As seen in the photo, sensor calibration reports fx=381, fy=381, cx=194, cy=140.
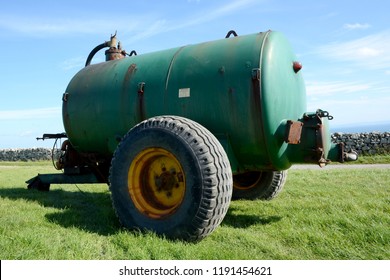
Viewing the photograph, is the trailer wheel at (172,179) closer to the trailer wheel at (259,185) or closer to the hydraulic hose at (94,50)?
the trailer wheel at (259,185)

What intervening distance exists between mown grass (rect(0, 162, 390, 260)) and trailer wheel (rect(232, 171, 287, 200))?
179 millimetres

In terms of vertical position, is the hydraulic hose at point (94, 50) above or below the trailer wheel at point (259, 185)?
above

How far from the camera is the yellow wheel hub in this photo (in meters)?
3.93

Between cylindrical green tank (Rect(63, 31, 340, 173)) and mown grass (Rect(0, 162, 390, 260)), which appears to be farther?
cylindrical green tank (Rect(63, 31, 340, 173))

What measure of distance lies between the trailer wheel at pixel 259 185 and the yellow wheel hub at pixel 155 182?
6.80ft

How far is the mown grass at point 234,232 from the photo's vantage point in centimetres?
320

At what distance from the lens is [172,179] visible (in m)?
3.98

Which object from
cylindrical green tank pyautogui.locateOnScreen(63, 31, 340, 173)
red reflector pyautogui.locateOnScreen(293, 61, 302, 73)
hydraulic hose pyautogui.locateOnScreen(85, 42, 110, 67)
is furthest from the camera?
hydraulic hose pyautogui.locateOnScreen(85, 42, 110, 67)

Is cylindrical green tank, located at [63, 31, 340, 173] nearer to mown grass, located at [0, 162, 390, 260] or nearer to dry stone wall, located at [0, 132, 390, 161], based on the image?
mown grass, located at [0, 162, 390, 260]

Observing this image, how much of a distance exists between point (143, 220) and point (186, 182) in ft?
2.15

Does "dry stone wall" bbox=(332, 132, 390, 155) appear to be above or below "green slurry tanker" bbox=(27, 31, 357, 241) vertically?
below

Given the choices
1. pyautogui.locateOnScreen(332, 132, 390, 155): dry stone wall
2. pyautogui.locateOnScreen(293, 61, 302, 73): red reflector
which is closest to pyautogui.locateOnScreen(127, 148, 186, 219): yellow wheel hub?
pyautogui.locateOnScreen(293, 61, 302, 73): red reflector

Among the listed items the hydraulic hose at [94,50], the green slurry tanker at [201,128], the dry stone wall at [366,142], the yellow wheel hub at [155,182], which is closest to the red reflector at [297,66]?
the green slurry tanker at [201,128]

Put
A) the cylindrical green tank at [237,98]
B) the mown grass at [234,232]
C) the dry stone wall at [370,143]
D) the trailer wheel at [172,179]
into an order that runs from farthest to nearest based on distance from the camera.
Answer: the dry stone wall at [370,143]
the cylindrical green tank at [237,98]
the trailer wheel at [172,179]
the mown grass at [234,232]
